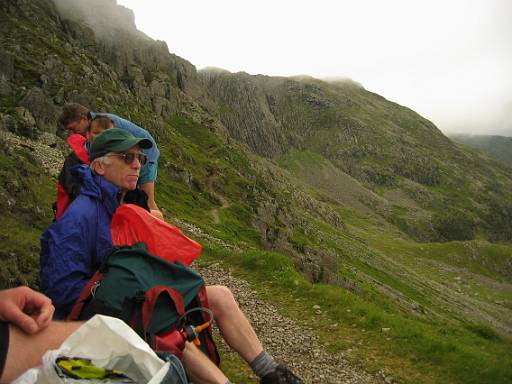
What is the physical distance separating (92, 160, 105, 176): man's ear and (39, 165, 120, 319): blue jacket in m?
0.40

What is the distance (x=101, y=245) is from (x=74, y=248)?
34 centimetres

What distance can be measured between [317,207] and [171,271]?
113361mm

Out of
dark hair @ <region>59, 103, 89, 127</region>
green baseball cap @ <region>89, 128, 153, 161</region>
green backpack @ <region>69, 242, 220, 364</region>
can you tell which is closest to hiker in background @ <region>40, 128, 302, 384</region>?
green baseball cap @ <region>89, 128, 153, 161</region>

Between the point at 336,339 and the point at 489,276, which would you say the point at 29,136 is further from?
the point at 489,276

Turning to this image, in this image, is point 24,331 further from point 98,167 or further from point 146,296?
point 98,167

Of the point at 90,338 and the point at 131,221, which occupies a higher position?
the point at 131,221

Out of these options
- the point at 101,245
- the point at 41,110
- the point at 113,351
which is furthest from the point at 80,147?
the point at 41,110

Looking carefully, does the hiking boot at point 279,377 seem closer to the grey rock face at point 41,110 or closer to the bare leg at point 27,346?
the bare leg at point 27,346

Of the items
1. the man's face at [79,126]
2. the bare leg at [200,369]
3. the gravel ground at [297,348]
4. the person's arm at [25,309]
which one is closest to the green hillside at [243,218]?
the gravel ground at [297,348]

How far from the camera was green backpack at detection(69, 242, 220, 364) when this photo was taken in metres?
4.21

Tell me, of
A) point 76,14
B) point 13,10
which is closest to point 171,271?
point 13,10

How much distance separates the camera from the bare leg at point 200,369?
443cm

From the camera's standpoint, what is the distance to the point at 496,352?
12.0 metres

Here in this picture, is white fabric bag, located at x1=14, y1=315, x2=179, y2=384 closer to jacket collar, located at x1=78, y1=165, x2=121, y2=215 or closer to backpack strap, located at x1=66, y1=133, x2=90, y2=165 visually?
jacket collar, located at x1=78, y1=165, x2=121, y2=215
